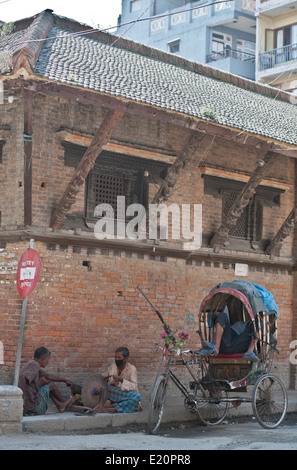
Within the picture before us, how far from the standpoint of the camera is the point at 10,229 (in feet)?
41.6

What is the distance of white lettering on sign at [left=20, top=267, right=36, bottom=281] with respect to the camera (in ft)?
33.3

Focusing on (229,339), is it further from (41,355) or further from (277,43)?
(277,43)

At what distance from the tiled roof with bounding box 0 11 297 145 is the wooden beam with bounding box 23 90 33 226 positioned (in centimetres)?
79

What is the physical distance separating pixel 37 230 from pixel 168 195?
293cm

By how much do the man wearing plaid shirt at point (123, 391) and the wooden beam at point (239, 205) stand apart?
4521mm

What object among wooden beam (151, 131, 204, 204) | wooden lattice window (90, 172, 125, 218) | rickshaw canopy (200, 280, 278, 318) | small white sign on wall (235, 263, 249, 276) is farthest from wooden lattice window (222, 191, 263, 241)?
rickshaw canopy (200, 280, 278, 318)

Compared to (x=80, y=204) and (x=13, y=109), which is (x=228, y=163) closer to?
(x=80, y=204)

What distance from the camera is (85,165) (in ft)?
41.2

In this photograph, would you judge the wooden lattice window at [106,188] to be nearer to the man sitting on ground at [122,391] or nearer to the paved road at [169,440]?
the man sitting on ground at [122,391]

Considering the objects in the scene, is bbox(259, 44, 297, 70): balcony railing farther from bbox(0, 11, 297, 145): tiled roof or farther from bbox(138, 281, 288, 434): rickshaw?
bbox(138, 281, 288, 434): rickshaw

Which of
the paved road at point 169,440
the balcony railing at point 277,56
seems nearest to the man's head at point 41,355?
the paved road at point 169,440

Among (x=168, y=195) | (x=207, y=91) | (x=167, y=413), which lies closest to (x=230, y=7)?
(x=207, y=91)

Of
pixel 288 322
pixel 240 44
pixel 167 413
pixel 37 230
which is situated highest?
pixel 240 44
